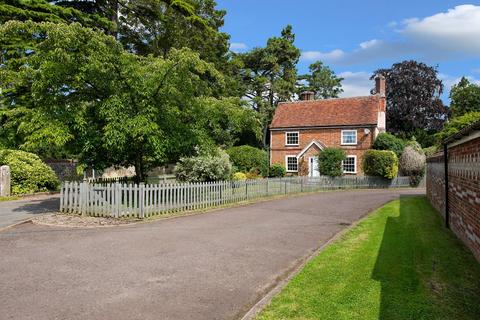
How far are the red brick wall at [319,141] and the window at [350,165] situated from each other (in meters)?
0.39

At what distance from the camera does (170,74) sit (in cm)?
1484

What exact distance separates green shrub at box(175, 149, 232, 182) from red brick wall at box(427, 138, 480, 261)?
10.6 meters

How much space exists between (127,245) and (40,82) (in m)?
7.23

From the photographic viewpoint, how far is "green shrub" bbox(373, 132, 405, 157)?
36.7 m

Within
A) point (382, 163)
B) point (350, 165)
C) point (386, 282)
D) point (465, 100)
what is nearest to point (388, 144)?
point (382, 163)

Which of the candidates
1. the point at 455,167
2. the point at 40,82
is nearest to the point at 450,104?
the point at 455,167

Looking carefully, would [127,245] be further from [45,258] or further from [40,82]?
[40,82]

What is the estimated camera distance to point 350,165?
39.2m

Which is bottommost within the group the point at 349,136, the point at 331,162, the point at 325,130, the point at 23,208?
the point at 23,208

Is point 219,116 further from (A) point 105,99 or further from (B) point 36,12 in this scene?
(B) point 36,12

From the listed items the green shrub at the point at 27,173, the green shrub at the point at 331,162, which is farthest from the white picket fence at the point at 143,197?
the green shrub at the point at 331,162

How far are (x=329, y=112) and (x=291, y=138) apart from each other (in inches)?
186

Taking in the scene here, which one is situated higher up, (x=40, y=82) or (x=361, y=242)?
(x=40, y=82)

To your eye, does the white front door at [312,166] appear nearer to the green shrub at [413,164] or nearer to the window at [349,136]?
the window at [349,136]
